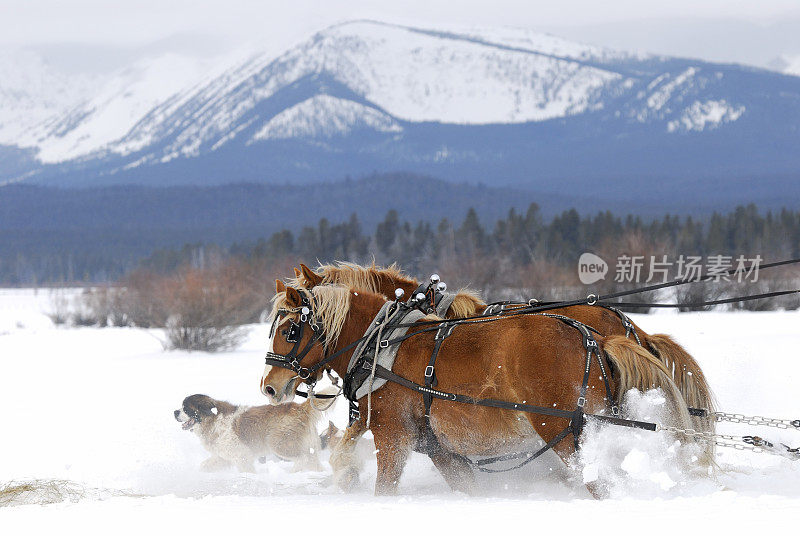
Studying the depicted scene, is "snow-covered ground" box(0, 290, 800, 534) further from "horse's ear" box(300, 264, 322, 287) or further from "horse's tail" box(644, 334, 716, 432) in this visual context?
"horse's ear" box(300, 264, 322, 287)

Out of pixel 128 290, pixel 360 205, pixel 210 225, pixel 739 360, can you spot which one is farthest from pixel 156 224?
pixel 739 360

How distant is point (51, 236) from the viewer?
149 m

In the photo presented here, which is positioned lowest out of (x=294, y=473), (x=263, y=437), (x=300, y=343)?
(x=294, y=473)

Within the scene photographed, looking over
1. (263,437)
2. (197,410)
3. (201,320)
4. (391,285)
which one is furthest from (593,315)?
(201,320)

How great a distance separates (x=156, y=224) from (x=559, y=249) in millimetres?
122679

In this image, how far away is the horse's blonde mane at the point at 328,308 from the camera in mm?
5535

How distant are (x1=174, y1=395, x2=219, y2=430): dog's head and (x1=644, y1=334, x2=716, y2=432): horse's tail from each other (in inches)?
173

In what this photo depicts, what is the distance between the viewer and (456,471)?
17.7ft

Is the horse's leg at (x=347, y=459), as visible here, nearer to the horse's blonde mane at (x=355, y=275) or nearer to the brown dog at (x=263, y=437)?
the horse's blonde mane at (x=355, y=275)

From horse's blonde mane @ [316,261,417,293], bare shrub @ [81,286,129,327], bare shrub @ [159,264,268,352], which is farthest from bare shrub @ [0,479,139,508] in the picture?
bare shrub @ [81,286,129,327]

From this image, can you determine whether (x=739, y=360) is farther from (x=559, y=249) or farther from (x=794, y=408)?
(x=559, y=249)

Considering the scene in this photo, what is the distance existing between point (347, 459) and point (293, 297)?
4.36 feet

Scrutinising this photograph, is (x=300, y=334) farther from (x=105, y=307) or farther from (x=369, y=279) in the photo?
(x=105, y=307)

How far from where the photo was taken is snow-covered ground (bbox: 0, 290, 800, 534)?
3.98 m
